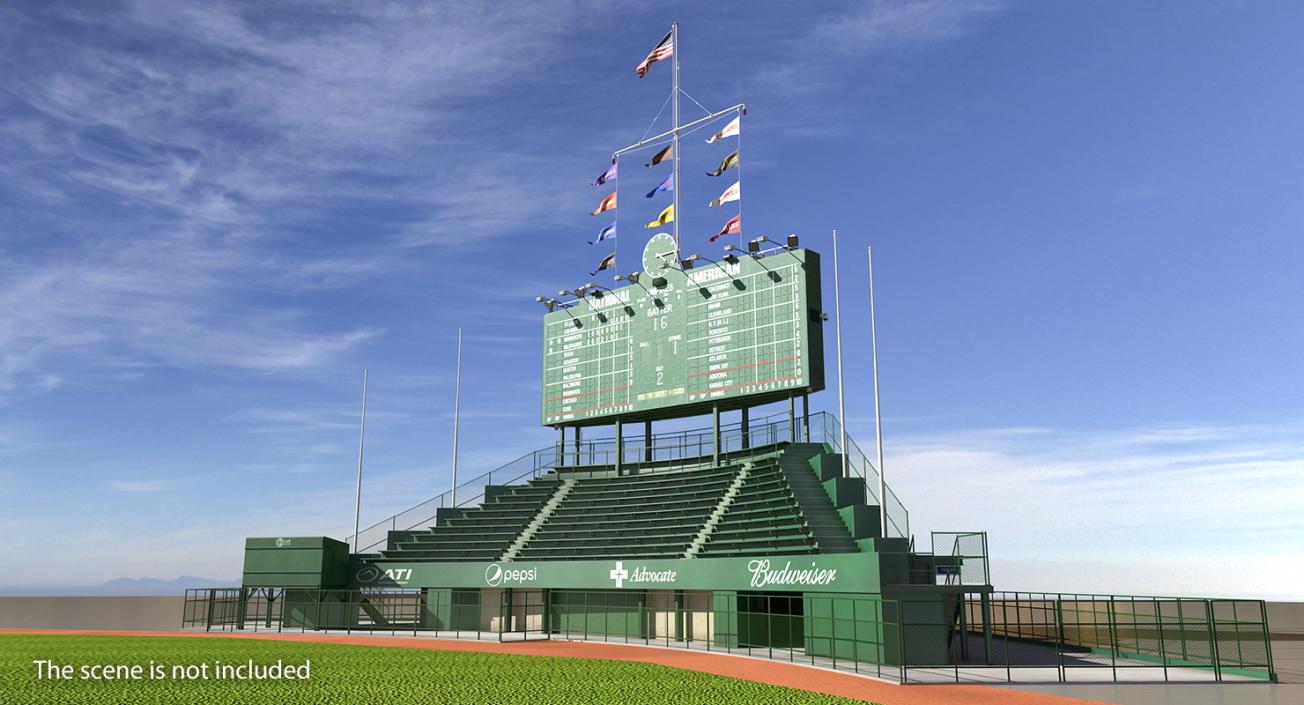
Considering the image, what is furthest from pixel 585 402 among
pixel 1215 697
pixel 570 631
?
pixel 1215 697

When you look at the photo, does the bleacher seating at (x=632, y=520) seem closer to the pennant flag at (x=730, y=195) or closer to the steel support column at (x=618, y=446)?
the steel support column at (x=618, y=446)

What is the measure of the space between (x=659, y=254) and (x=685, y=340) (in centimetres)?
444

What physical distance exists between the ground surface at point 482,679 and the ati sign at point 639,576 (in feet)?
8.68

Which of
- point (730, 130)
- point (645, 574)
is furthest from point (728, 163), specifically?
point (645, 574)

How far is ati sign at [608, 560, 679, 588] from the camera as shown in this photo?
31859 millimetres

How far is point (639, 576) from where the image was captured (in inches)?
1292

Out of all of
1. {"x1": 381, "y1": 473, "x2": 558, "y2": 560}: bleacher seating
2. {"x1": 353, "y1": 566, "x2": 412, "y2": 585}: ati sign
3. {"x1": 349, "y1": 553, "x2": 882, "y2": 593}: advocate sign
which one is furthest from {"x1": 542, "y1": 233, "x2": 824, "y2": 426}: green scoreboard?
{"x1": 353, "y1": 566, "x2": 412, "y2": 585}: ati sign

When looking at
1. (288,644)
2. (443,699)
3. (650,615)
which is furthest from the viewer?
(650,615)

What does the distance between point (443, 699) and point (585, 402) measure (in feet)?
77.0

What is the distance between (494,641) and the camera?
32375 millimetres

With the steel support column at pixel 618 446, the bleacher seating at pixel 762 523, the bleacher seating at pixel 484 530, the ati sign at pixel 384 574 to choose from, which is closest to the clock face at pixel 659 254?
the steel support column at pixel 618 446

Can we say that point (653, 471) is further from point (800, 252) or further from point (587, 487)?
point (800, 252)

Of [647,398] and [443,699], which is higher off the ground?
[647,398]

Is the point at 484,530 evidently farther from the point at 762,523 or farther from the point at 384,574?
the point at 762,523
